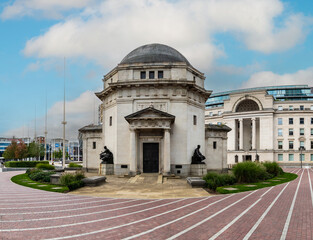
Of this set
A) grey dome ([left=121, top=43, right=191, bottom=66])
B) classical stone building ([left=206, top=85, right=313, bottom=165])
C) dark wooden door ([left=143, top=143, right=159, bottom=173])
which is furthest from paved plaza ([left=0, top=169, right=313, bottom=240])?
classical stone building ([left=206, top=85, right=313, bottom=165])

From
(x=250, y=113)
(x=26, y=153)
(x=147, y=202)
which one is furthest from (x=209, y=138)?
(x=26, y=153)

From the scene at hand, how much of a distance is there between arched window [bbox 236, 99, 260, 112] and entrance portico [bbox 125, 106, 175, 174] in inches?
2445

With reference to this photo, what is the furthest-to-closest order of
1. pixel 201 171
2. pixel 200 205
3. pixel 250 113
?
pixel 250 113
pixel 201 171
pixel 200 205

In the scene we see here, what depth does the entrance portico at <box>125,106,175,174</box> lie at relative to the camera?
97.2 ft

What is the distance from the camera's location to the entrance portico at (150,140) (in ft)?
97.2

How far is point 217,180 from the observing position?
76.4 ft

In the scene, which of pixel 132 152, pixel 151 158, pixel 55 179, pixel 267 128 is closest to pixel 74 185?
pixel 55 179

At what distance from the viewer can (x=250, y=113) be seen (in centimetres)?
8319

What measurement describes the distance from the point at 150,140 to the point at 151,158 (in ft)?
7.00

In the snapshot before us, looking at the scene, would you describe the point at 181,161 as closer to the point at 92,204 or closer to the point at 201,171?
the point at 201,171

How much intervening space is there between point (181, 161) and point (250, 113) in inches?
2291

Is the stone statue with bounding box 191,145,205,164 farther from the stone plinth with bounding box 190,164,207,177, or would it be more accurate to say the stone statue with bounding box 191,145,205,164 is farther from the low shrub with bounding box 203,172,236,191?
the low shrub with bounding box 203,172,236,191

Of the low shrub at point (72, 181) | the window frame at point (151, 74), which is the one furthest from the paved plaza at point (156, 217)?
the window frame at point (151, 74)

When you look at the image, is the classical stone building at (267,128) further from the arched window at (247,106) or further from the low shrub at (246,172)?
the low shrub at (246,172)
